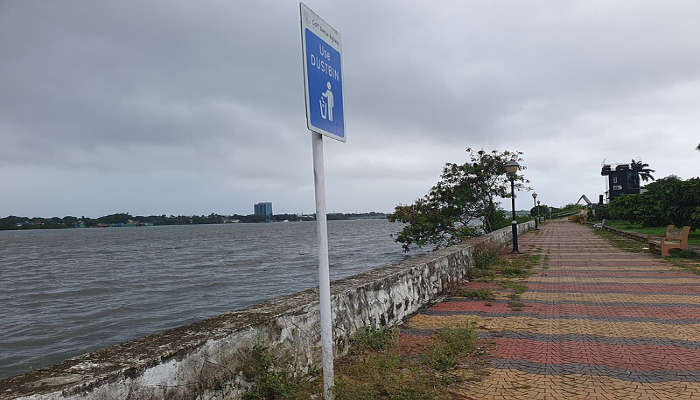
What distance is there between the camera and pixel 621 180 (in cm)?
8550

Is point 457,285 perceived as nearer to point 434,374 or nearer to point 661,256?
point 434,374

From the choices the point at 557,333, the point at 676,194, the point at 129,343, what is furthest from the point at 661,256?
the point at 129,343

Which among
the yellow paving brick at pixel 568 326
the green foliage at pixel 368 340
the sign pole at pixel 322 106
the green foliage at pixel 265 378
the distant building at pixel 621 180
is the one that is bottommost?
the yellow paving brick at pixel 568 326

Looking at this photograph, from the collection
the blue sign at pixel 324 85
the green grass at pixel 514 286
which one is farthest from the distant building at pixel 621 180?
the blue sign at pixel 324 85

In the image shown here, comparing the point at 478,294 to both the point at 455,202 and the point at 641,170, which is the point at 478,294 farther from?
the point at 641,170

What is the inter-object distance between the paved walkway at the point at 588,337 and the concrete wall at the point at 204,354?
3.62 ft

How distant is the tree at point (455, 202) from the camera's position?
1830cm

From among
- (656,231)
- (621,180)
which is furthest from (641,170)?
(656,231)

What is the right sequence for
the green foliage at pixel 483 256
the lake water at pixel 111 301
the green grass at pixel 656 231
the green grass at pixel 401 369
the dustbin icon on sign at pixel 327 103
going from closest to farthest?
the dustbin icon on sign at pixel 327 103
the green grass at pixel 401 369
the green foliage at pixel 483 256
the lake water at pixel 111 301
the green grass at pixel 656 231

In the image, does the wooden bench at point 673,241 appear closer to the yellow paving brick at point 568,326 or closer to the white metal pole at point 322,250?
the yellow paving brick at point 568,326

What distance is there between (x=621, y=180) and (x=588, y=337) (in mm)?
95925

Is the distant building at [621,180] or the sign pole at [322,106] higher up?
the distant building at [621,180]

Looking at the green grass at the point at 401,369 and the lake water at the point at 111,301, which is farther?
the lake water at the point at 111,301

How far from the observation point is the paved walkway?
11.2ft
